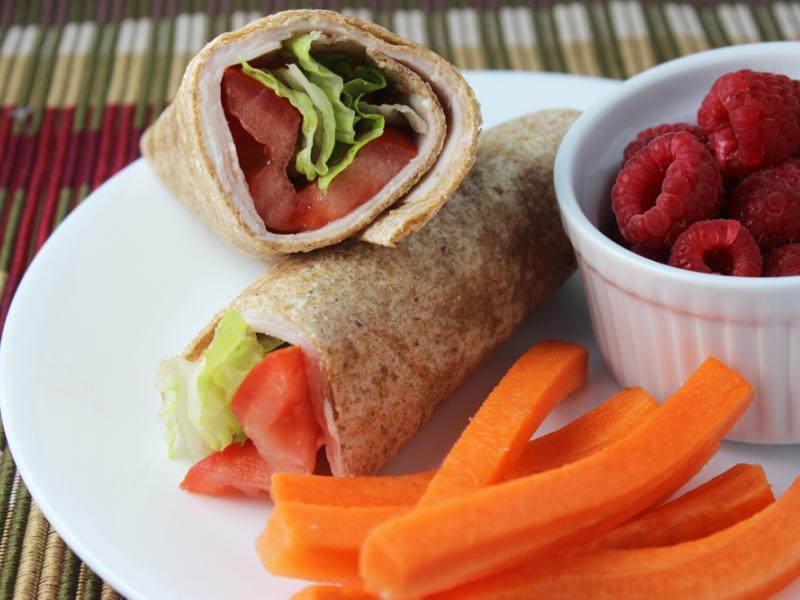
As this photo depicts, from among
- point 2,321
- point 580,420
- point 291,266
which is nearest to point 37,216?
point 2,321

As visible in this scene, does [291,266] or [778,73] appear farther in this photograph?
[778,73]

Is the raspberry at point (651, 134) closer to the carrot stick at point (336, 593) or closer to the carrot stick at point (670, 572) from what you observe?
the carrot stick at point (670, 572)

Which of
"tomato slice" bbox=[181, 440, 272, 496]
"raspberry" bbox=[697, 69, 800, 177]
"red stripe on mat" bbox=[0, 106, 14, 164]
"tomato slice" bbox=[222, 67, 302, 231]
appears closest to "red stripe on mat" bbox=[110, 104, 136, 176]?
"red stripe on mat" bbox=[0, 106, 14, 164]

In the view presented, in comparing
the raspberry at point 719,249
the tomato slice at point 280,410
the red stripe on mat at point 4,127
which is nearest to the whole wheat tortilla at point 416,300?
the tomato slice at point 280,410

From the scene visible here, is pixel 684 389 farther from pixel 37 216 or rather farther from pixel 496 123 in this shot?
pixel 37 216

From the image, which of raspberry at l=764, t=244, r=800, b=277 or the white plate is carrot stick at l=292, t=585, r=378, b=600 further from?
raspberry at l=764, t=244, r=800, b=277

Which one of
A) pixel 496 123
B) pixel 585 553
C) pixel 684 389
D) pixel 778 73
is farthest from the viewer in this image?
pixel 496 123

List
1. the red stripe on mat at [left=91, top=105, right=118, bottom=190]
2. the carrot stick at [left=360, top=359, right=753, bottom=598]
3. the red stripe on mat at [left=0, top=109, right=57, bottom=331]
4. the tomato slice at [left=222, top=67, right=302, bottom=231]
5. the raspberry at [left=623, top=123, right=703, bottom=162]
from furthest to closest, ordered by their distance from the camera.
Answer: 1. the red stripe on mat at [left=91, top=105, right=118, bottom=190]
2. the red stripe on mat at [left=0, top=109, right=57, bottom=331]
3. the raspberry at [left=623, top=123, right=703, bottom=162]
4. the tomato slice at [left=222, top=67, right=302, bottom=231]
5. the carrot stick at [left=360, top=359, right=753, bottom=598]
